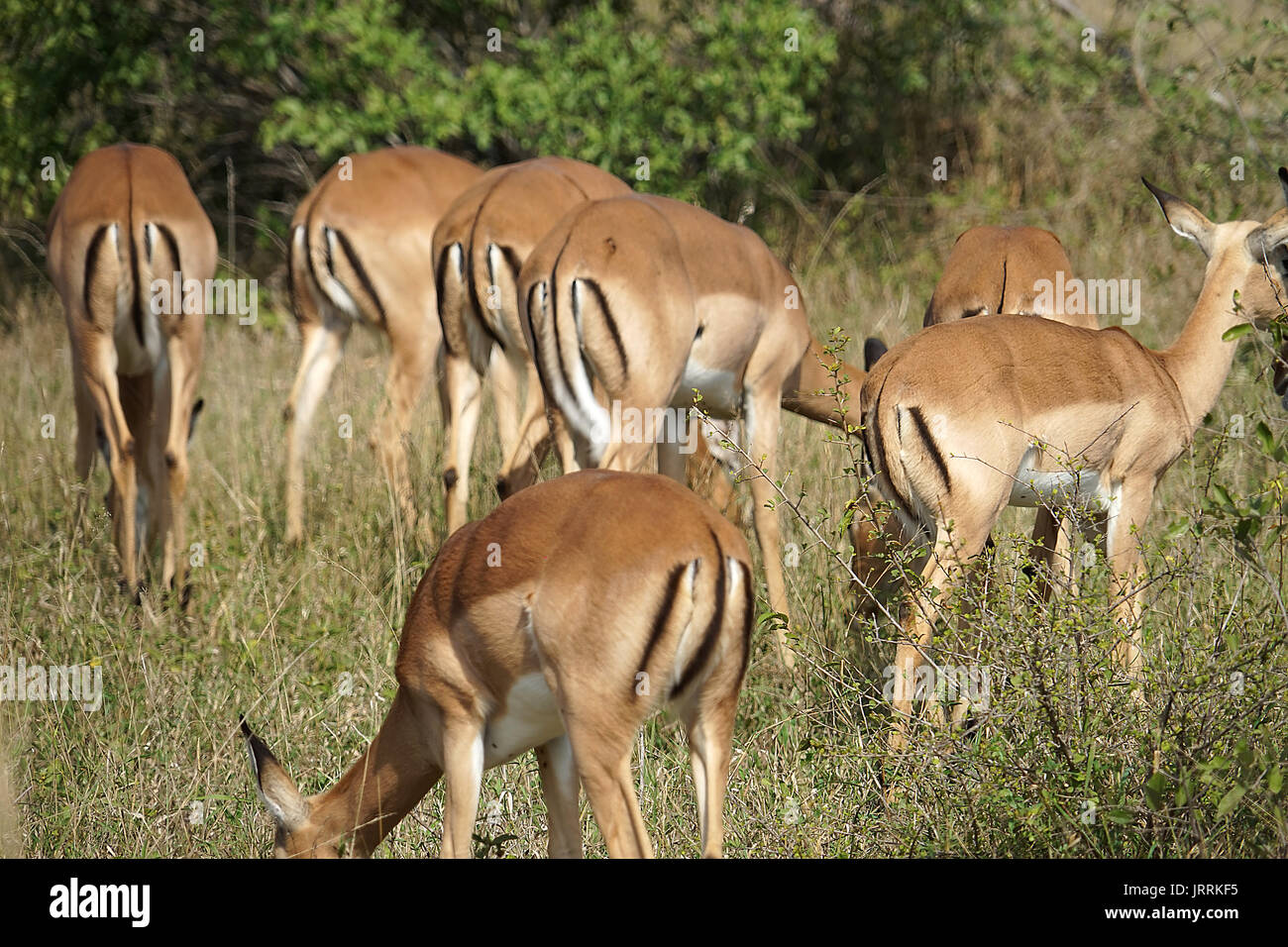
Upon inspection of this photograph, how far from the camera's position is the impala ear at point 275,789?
2944 millimetres

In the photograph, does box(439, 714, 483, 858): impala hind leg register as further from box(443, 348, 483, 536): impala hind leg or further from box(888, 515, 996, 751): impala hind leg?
box(443, 348, 483, 536): impala hind leg

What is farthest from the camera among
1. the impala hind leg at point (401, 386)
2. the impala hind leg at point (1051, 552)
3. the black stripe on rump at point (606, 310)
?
the impala hind leg at point (401, 386)

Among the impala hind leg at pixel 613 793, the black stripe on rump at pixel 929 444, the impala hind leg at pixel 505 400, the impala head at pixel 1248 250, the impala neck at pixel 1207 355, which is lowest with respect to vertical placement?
the impala hind leg at pixel 613 793

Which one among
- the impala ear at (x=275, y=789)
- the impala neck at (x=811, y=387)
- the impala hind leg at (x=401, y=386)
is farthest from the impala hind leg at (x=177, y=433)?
the impala ear at (x=275, y=789)

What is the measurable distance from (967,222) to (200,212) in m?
4.82

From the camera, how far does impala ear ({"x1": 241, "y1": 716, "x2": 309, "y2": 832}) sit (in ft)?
9.66

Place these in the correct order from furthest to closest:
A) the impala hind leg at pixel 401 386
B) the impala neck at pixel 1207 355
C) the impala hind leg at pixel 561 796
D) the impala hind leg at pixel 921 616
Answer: the impala hind leg at pixel 401 386
the impala neck at pixel 1207 355
the impala hind leg at pixel 921 616
the impala hind leg at pixel 561 796

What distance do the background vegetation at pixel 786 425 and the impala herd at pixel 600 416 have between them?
0.21 metres

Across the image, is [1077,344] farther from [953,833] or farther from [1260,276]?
[953,833]

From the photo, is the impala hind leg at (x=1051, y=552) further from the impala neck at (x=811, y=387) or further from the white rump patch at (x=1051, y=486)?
the impala neck at (x=811, y=387)

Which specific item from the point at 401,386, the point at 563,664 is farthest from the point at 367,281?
the point at 563,664

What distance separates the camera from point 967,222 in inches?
340
